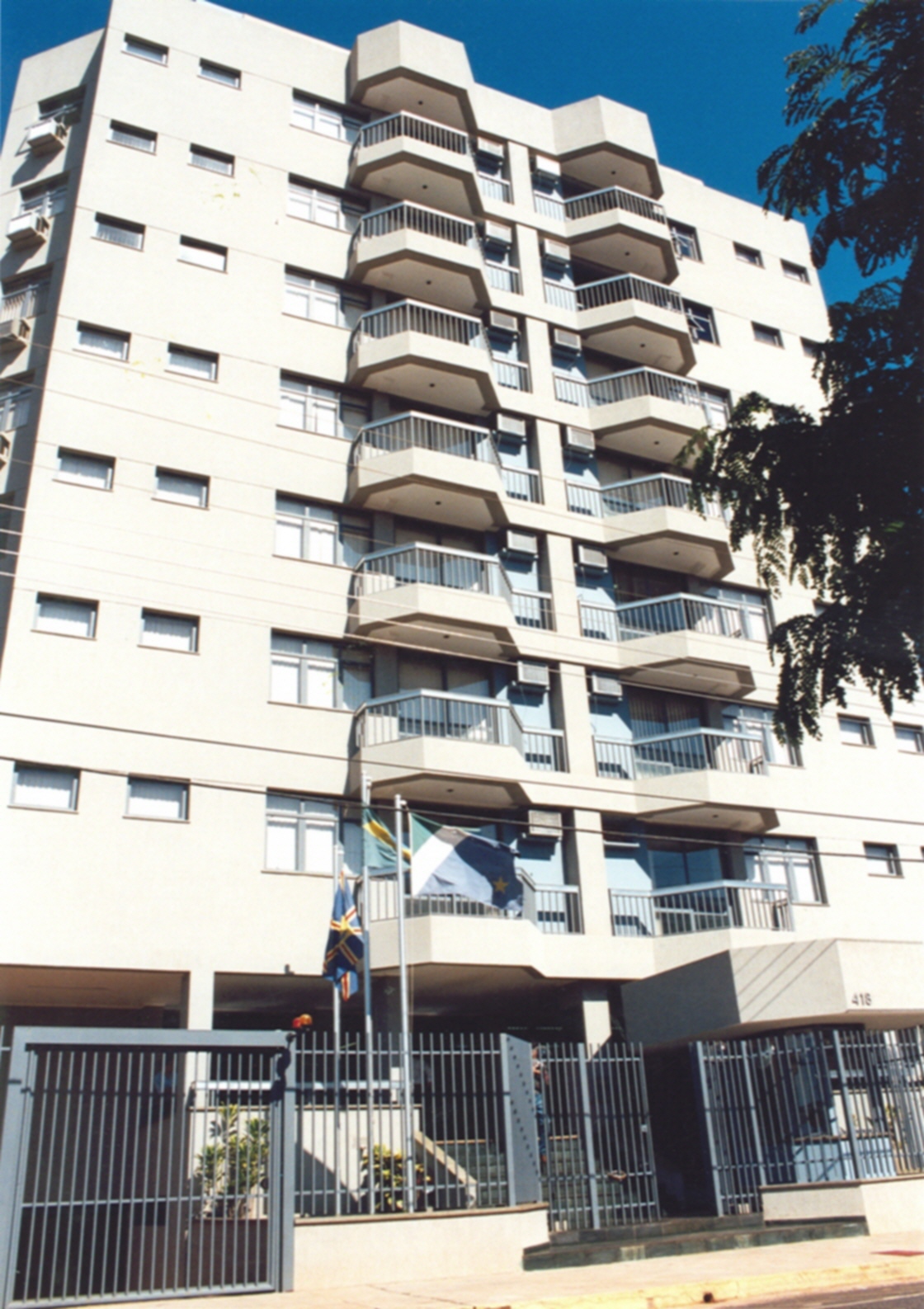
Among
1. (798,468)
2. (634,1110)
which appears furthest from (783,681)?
(634,1110)

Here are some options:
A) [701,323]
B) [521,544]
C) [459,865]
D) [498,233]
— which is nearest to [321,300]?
[498,233]

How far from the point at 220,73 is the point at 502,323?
9266mm

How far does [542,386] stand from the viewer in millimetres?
28344

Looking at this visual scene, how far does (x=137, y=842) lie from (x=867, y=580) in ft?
42.8

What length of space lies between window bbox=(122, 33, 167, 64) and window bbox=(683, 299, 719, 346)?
1536 centimetres

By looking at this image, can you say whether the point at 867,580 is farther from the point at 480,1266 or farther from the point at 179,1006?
the point at 179,1006

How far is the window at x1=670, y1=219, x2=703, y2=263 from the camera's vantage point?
33344mm

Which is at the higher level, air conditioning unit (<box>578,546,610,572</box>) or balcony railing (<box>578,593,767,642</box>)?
air conditioning unit (<box>578,546,610,572</box>)

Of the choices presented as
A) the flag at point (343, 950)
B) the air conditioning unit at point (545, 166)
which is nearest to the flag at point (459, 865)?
the flag at point (343, 950)

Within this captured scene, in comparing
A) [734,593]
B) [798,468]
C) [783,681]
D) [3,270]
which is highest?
[3,270]

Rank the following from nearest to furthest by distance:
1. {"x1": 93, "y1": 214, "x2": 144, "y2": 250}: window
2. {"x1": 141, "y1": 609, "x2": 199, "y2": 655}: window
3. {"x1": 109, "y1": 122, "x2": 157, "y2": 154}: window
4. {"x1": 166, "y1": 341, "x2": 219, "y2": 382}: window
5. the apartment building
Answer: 1. the apartment building
2. {"x1": 141, "y1": 609, "x2": 199, "y2": 655}: window
3. {"x1": 166, "y1": 341, "x2": 219, "y2": 382}: window
4. {"x1": 93, "y1": 214, "x2": 144, "y2": 250}: window
5. {"x1": 109, "y1": 122, "x2": 157, "y2": 154}: window

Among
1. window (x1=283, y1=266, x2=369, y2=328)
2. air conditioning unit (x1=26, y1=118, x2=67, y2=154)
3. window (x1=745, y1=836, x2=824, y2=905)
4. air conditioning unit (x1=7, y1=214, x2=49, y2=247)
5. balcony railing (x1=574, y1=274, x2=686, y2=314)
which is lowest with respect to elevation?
window (x1=745, y1=836, x2=824, y2=905)

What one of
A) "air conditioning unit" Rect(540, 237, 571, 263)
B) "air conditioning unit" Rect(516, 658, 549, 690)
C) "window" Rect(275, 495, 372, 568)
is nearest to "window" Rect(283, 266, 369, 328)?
"window" Rect(275, 495, 372, 568)

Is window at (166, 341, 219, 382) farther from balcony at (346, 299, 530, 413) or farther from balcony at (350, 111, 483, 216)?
balcony at (350, 111, 483, 216)
